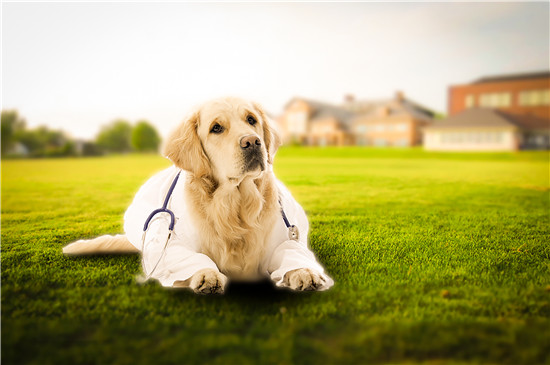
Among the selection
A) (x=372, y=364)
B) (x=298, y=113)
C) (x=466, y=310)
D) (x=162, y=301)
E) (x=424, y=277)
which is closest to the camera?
(x=372, y=364)

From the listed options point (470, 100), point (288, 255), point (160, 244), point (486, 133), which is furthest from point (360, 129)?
point (160, 244)

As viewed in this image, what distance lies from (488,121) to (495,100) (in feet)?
33.4

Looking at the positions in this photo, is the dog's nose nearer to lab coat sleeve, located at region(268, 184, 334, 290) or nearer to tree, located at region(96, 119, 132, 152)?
lab coat sleeve, located at region(268, 184, 334, 290)

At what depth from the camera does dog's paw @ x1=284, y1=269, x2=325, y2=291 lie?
2.72 metres

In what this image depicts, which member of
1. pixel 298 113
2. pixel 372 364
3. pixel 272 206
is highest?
pixel 298 113

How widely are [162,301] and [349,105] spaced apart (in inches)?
2339

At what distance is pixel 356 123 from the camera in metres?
53.4

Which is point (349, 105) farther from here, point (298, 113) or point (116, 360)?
point (116, 360)

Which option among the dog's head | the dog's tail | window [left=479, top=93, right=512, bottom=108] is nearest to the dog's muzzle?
the dog's head

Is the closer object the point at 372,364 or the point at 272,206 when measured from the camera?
the point at 372,364

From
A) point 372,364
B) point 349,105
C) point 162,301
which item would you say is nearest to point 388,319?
point 372,364

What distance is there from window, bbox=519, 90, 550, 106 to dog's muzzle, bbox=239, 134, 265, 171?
53713 mm

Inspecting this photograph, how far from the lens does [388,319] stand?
7.47ft

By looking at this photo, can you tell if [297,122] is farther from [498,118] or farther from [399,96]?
[498,118]
